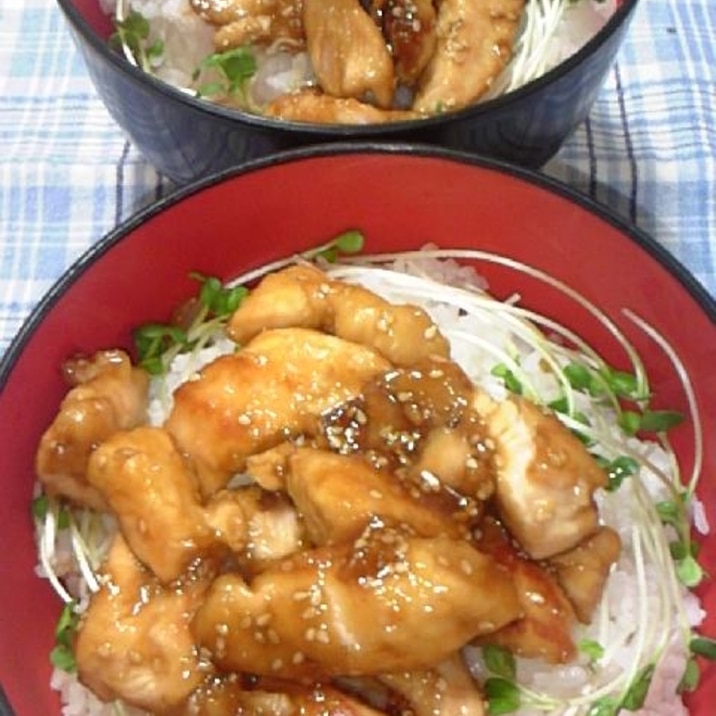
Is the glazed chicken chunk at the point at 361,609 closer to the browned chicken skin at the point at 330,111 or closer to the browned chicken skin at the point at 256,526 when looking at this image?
the browned chicken skin at the point at 256,526

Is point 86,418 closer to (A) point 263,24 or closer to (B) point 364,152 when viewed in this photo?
(B) point 364,152

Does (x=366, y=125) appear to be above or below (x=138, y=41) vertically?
above

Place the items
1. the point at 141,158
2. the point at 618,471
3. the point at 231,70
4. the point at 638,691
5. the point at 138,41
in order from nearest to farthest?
the point at 638,691 < the point at 618,471 < the point at 231,70 < the point at 138,41 < the point at 141,158

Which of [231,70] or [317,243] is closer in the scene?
[317,243]

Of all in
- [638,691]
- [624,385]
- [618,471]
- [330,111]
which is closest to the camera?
[638,691]

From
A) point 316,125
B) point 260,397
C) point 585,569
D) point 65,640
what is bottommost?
point 65,640

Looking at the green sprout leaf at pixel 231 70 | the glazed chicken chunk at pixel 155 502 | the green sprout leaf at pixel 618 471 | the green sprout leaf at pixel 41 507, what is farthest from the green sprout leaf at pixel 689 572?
the green sprout leaf at pixel 231 70

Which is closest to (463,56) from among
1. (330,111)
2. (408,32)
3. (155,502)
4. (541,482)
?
(408,32)

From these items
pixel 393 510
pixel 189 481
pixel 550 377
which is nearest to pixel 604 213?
pixel 550 377
